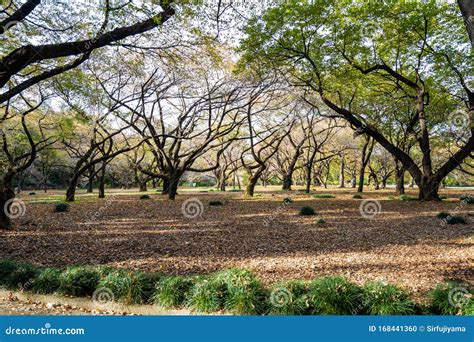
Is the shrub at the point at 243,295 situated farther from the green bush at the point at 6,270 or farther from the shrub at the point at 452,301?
the green bush at the point at 6,270

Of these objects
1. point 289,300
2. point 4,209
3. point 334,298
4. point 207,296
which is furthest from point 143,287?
point 4,209

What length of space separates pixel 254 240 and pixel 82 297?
4.44 meters

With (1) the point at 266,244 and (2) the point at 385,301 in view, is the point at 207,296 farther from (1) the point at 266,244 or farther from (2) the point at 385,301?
(1) the point at 266,244

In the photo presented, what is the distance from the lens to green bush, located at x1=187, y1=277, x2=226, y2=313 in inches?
155

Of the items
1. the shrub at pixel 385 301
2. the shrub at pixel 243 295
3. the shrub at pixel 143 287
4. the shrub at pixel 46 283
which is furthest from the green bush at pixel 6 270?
the shrub at pixel 385 301

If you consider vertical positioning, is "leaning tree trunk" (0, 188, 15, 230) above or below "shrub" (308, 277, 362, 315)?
above

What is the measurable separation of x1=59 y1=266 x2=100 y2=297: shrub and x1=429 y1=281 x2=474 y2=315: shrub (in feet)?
14.4

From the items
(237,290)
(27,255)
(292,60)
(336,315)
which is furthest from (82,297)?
(292,60)

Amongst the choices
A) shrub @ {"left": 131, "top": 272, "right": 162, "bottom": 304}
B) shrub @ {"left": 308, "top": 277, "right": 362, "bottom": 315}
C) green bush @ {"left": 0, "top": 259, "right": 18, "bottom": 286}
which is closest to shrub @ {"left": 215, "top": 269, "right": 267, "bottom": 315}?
shrub @ {"left": 308, "top": 277, "right": 362, "bottom": 315}

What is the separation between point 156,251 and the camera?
693cm

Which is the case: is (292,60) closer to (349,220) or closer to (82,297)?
(349,220)

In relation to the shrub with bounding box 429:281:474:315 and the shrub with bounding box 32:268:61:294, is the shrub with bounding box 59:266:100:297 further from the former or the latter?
the shrub with bounding box 429:281:474:315

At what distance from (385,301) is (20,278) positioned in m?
5.02

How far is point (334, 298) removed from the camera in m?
3.73
